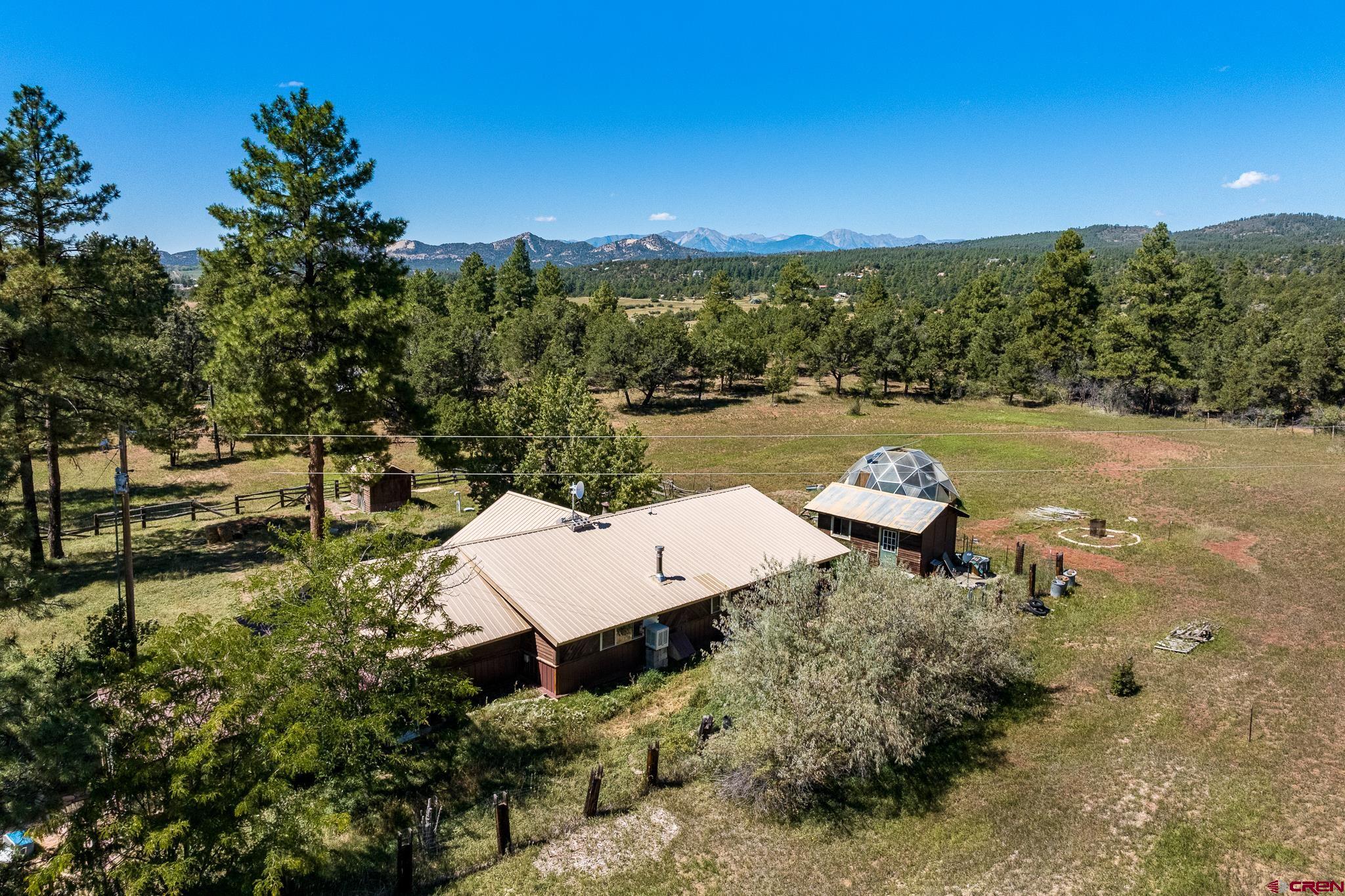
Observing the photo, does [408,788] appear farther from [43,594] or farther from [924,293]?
[924,293]

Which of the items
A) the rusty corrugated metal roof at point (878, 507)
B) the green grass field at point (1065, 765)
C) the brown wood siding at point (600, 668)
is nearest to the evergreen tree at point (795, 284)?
the green grass field at point (1065, 765)

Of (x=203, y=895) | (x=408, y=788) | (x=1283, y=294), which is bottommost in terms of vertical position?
(x=408, y=788)

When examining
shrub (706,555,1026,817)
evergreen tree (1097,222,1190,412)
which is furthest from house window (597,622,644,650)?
evergreen tree (1097,222,1190,412)

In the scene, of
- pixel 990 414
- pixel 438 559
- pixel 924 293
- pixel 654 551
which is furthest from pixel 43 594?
pixel 924 293

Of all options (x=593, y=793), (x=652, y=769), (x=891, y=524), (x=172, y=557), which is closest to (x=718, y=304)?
(x=891, y=524)

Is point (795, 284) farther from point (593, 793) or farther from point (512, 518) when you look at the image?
point (593, 793)

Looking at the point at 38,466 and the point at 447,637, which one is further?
the point at 38,466
